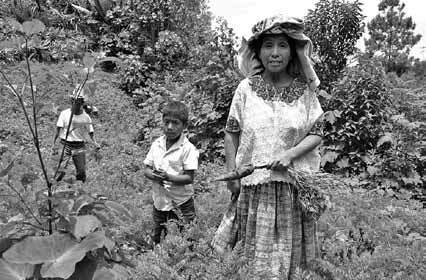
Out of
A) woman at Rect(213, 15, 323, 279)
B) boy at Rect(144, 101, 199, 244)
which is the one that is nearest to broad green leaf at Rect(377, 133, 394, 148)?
boy at Rect(144, 101, 199, 244)

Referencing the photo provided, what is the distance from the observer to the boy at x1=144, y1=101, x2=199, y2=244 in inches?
114

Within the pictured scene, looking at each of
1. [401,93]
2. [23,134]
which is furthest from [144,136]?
[401,93]

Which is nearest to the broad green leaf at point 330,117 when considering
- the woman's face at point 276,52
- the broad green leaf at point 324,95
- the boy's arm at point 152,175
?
the broad green leaf at point 324,95

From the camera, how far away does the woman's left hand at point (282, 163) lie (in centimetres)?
198

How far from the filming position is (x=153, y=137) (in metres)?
6.80

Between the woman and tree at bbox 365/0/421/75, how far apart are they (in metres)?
18.6

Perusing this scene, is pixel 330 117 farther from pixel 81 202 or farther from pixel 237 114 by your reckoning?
pixel 81 202

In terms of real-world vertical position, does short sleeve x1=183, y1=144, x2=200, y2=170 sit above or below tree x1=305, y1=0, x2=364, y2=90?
below

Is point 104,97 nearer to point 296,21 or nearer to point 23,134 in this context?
point 23,134

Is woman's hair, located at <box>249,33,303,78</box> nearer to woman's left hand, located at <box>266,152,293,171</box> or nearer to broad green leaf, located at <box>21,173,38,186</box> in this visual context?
woman's left hand, located at <box>266,152,293,171</box>

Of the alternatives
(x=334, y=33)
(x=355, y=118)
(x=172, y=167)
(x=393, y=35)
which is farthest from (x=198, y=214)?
(x=393, y=35)

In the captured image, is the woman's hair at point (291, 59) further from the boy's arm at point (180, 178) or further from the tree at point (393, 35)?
the tree at point (393, 35)

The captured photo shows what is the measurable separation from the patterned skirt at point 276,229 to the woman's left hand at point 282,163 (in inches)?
6.7

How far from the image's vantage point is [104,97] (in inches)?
369
